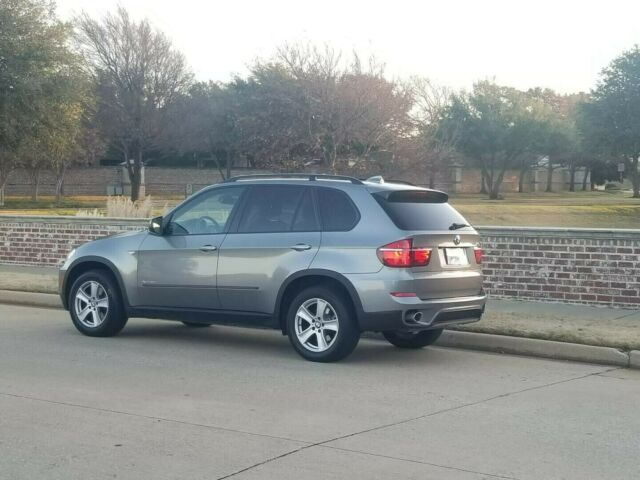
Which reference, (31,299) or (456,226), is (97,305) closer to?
(31,299)

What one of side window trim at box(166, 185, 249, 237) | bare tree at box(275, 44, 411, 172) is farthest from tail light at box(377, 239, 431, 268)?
bare tree at box(275, 44, 411, 172)

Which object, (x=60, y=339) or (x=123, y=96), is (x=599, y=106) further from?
(x=60, y=339)

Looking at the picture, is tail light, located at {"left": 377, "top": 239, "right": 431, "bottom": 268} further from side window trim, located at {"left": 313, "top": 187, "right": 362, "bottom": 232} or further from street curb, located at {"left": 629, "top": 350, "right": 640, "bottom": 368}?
street curb, located at {"left": 629, "top": 350, "right": 640, "bottom": 368}

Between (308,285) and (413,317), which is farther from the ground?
(308,285)

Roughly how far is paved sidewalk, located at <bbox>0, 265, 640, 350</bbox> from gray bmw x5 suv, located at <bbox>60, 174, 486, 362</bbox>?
113 centimetres

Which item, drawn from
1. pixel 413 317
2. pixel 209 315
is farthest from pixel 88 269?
pixel 413 317

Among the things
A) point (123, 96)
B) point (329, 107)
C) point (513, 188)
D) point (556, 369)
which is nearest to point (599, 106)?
point (329, 107)

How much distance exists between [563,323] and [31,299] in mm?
7753

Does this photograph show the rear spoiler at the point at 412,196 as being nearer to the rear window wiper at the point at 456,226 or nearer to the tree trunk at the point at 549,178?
the rear window wiper at the point at 456,226

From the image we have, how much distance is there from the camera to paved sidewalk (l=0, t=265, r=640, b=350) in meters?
10.1

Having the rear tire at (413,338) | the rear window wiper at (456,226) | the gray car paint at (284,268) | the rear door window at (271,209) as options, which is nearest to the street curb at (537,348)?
the rear tire at (413,338)

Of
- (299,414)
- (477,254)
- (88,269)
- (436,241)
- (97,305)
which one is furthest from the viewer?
(88,269)

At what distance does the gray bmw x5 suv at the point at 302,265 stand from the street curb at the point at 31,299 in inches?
124

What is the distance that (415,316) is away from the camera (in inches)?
349
